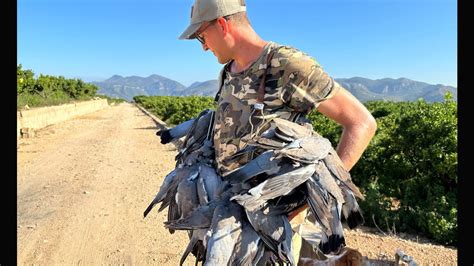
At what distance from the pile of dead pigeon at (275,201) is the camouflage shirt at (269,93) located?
0.09 m

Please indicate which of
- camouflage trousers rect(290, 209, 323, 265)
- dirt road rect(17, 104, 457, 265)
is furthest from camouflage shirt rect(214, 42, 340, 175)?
dirt road rect(17, 104, 457, 265)

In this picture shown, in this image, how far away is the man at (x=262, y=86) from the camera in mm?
1735

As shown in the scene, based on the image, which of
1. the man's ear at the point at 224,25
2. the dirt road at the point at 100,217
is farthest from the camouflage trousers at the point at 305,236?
the dirt road at the point at 100,217

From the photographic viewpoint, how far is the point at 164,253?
4816mm

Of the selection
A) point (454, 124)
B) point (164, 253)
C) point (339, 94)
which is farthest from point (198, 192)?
point (454, 124)

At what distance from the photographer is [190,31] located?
185 centimetres

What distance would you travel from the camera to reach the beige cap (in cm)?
177

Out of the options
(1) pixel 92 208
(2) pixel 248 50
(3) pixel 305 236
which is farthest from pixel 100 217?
(2) pixel 248 50

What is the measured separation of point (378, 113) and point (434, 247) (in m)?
12.4

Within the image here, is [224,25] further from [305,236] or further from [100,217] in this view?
[100,217]

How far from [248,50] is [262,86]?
0.53 ft

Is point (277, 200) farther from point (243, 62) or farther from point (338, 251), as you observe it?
point (243, 62)
